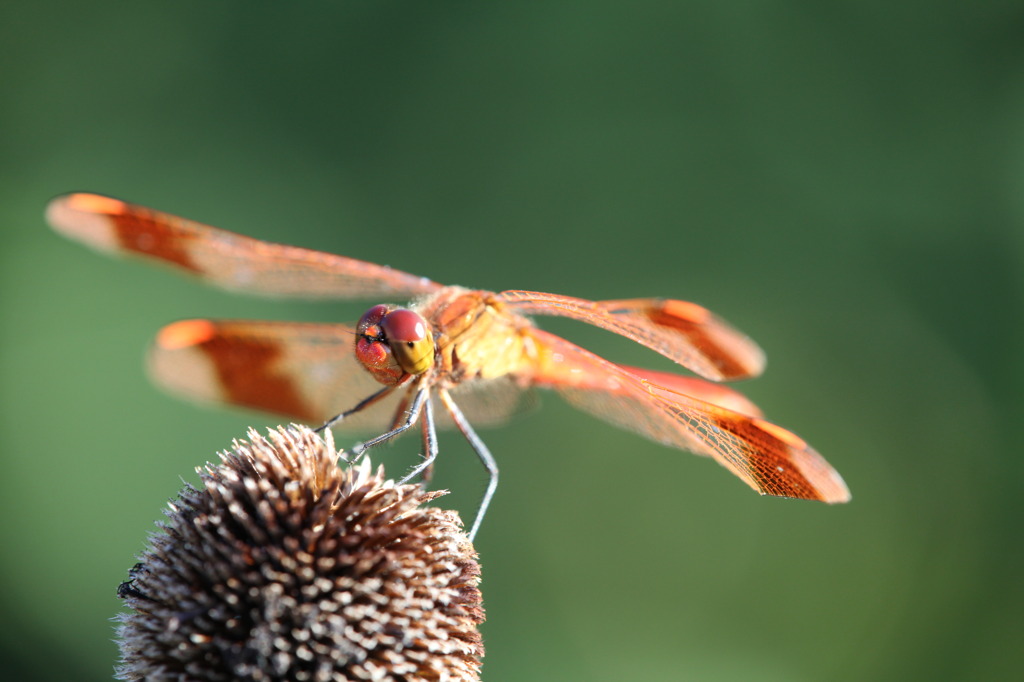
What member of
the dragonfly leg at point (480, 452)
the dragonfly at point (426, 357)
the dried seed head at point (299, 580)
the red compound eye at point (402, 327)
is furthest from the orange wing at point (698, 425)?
the dried seed head at point (299, 580)

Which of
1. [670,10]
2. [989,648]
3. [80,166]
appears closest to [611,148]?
[670,10]

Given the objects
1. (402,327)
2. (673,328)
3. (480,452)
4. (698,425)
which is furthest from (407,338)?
(673,328)

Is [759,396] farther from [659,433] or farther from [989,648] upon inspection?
[659,433]

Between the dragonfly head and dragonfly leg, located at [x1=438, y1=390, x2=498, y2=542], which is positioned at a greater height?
the dragonfly head

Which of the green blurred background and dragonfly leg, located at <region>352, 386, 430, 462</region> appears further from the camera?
the green blurred background

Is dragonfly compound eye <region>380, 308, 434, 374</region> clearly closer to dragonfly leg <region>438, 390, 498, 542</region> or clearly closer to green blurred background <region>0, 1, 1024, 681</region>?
dragonfly leg <region>438, 390, 498, 542</region>

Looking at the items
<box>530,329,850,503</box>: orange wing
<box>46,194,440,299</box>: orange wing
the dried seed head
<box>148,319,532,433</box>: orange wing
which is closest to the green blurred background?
<box>148,319,532,433</box>: orange wing

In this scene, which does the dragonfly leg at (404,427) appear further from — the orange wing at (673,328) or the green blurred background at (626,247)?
the green blurred background at (626,247)
